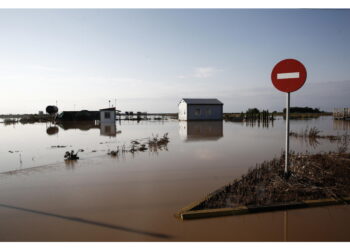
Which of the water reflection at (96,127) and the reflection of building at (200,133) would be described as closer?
the reflection of building at (200,133)

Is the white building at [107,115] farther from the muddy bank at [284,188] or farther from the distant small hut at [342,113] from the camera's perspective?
the distant small hut at [342,113]

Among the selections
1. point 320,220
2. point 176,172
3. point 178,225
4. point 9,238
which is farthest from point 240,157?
point 9,238

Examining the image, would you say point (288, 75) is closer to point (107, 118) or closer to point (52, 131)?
point (52, 131)

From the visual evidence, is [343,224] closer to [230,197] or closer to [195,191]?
[230,197]

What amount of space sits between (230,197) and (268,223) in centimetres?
108

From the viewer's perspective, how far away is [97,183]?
6484 mm

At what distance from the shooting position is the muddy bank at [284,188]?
474cm

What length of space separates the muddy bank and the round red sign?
213cm

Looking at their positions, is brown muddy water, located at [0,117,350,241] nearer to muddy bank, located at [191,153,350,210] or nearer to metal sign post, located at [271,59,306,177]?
muddy bank, located at [191,153,350,210]

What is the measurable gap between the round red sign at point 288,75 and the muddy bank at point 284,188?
2130 millimetres

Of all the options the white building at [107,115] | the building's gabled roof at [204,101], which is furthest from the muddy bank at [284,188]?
the white building at [107,115]

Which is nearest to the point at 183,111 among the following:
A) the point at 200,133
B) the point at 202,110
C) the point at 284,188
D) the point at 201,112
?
the point at 201,112

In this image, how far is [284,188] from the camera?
209 inches

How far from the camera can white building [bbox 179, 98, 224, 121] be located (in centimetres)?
4003
